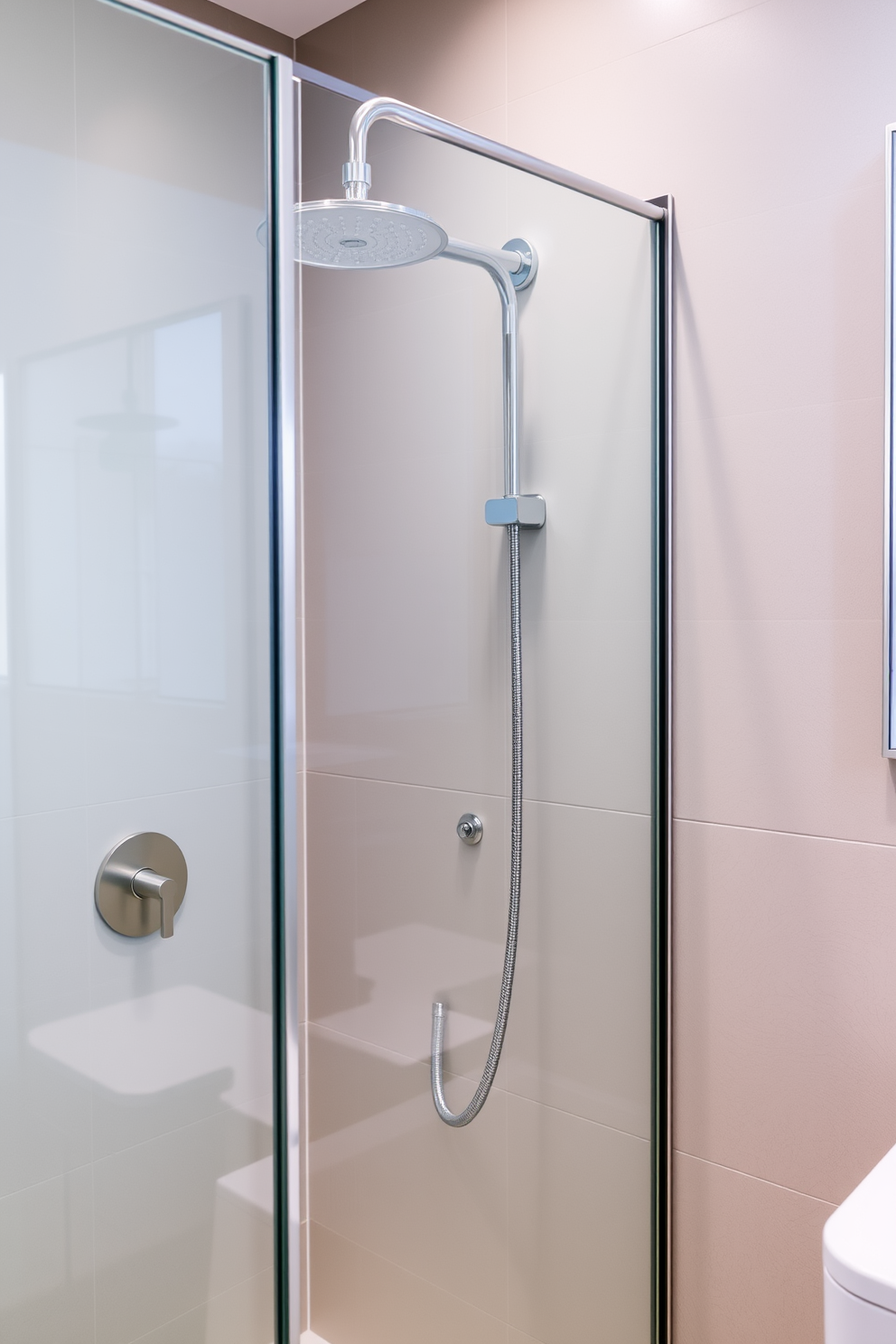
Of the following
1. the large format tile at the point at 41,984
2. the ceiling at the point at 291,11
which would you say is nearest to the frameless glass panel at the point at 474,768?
the large format tile at the point at 41,984

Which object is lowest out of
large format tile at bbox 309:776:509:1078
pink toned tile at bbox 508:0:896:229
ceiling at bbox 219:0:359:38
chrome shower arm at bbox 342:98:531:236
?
large format tile at bbox 309:776:509:1078

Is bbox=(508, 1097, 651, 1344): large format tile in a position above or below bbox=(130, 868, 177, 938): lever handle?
below

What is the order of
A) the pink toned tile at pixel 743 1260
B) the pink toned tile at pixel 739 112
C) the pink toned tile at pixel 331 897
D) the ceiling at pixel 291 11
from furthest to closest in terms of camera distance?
the ceiling at pixel 291 11 → the pink toned tile at pixel 743 1260 → the pink toned tile at pixel 739 112 → the pink toned tile at pixel 331 897

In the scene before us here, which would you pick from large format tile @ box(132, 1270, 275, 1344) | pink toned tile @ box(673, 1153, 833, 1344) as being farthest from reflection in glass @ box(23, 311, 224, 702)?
pink toned tile @ box(673, 1153, 833, 1344)

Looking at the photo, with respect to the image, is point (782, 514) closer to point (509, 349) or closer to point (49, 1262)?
point (509, 349)

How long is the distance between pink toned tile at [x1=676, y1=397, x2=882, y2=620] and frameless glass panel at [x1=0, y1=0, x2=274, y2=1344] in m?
0.69

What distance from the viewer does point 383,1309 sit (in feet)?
4.33

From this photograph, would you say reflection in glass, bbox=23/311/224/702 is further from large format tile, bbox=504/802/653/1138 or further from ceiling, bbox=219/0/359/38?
ceiling, bbox=219/0/359/38

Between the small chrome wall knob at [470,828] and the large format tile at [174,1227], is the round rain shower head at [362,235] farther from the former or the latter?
the large format tile at [174,1227]

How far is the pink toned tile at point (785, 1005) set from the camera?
4.18 feet

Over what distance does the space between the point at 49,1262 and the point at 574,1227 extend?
0.75 metres

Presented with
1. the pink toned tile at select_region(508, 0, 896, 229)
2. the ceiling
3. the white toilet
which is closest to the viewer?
the white toilet

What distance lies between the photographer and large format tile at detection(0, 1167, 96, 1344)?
0.87 meters

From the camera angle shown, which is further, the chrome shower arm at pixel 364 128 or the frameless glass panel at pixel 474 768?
the frameless glass panel at pixel 474 768
